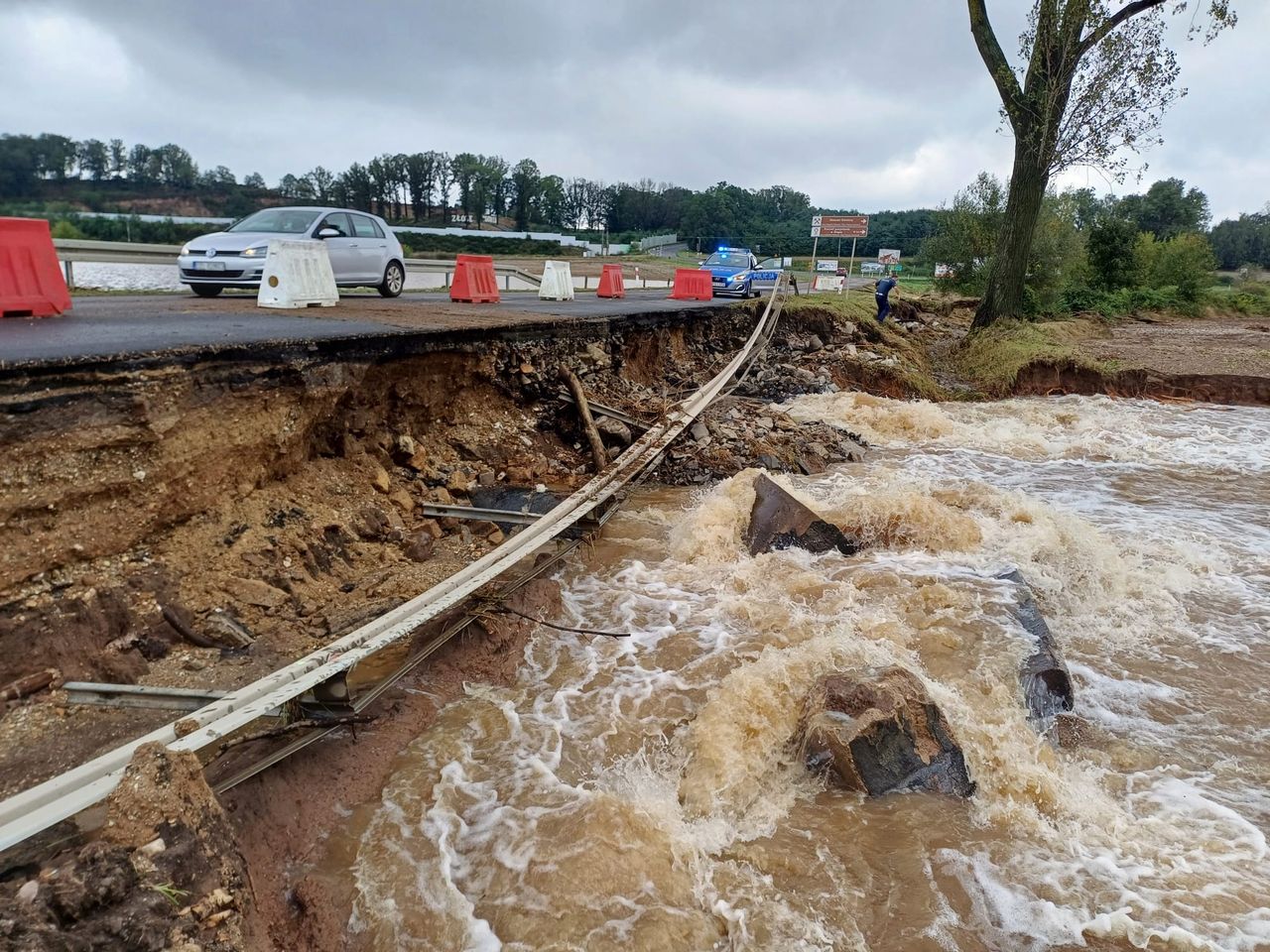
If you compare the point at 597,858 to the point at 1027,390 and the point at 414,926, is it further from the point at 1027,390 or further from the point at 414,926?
the point at 1027,390

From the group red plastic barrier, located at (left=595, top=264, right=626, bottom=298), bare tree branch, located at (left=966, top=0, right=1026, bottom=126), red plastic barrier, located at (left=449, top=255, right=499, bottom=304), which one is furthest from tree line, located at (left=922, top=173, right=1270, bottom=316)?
red plastic barrier, located at (left=449, top=255, right=499, bottom=304)

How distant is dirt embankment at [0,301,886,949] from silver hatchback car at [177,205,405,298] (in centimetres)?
507

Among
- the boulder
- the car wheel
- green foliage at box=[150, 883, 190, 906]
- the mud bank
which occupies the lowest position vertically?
the mud bank

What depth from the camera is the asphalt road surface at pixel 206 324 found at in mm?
5004

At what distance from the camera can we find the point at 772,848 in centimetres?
356

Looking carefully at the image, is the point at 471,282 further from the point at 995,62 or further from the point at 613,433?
the point at 995,62

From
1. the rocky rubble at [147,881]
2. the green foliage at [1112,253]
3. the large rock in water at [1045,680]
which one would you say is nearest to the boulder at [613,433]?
the large rock in water at [1045,680]

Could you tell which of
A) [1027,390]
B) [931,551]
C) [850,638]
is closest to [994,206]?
[1027,390]

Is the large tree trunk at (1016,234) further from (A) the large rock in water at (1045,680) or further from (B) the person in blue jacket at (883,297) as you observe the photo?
(A) the large rock in water at (1045,680)

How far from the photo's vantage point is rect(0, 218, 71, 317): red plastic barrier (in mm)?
7285

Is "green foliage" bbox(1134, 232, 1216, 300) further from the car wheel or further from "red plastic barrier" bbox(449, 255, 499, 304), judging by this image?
the car wheel

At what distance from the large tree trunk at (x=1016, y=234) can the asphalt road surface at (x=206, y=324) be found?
39.4ft

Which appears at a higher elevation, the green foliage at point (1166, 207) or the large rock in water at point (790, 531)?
the green foliage at point (1166, 207)

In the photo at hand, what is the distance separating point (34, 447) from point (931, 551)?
6.87 metres
